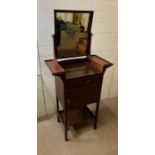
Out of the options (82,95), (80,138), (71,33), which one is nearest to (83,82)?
(82,95)

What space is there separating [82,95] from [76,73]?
0.24 m

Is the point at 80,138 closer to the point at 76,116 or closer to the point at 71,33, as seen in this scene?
the point at 76,116

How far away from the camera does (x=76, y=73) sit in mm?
1721

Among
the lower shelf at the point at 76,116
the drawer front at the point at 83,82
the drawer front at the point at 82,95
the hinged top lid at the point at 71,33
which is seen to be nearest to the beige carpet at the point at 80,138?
the lower shelf at the point at 76,116

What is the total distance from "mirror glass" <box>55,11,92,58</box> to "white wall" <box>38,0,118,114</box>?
19 centimetres

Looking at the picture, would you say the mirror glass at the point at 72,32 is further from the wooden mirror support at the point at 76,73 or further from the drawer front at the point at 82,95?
the drawer front at the point at 82,95

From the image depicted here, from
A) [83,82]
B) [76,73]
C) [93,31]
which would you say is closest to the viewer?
[83,82]

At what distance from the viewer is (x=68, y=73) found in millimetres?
1709

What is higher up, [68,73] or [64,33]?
[64,33]

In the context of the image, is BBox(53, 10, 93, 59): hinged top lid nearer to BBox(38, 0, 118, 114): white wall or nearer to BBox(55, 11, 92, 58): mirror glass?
BBox(55, 11, 92, 58): mirror glass
